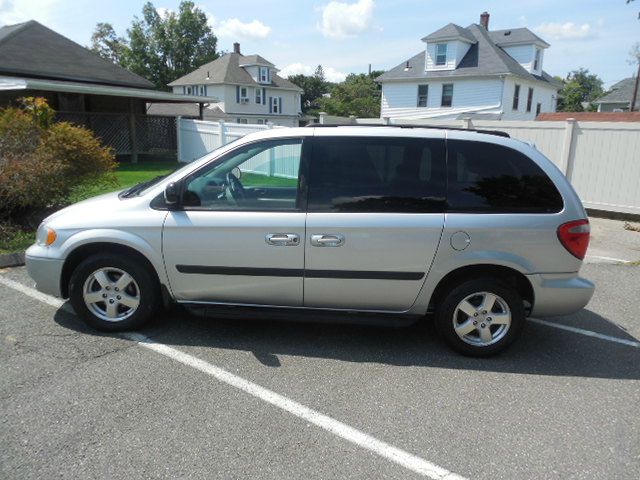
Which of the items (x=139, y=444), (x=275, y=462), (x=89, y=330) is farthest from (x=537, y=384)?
(x=89, y=330)

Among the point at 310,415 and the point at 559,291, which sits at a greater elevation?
the point at 559,291

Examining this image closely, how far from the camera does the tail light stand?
3914mm

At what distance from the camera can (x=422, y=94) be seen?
114ft

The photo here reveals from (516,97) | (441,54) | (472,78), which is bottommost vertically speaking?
(516,97)

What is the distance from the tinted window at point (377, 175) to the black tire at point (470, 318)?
688mm

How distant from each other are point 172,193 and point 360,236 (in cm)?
159

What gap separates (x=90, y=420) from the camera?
3.15 meters

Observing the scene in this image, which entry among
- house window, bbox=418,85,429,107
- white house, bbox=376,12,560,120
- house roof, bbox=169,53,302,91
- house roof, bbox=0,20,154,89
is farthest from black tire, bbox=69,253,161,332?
house roof, bbox=169,53,302,91

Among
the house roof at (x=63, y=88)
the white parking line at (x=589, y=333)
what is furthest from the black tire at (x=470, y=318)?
the house roof at (x=63, y=88)

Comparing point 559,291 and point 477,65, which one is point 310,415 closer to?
point 559,291

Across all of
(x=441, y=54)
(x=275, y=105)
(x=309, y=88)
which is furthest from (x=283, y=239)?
(x=309, y=88)

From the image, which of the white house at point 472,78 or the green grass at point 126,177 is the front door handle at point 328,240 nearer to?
the green grass at point 126,177

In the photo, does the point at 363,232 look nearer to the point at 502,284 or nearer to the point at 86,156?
the point at 502,284

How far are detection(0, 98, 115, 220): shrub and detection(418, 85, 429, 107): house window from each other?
28862mm
